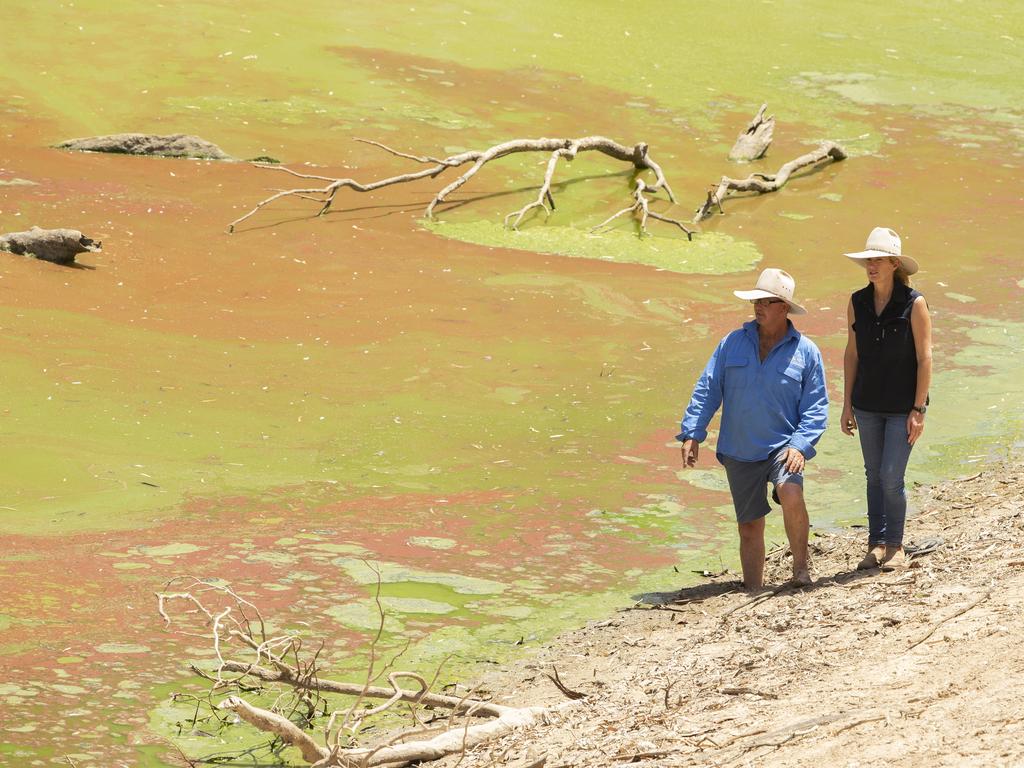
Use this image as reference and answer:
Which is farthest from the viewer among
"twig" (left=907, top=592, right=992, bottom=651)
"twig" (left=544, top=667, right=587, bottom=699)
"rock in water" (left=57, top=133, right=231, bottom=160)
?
"rock in water" (left=57, top=133, right=231, bottom=160)

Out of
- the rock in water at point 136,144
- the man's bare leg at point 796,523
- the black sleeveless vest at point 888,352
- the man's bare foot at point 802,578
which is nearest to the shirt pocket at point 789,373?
the black sleeveless vest at point 888,352

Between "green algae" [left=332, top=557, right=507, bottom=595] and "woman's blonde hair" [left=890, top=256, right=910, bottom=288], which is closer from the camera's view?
"woman's blonde hair" [left=890, top=256, right=910, bottom=288]

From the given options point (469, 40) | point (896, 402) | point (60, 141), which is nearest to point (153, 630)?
point (896, 402)

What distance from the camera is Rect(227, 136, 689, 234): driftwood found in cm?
1702

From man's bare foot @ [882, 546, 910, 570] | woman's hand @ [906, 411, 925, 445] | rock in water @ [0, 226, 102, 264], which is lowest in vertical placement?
rock in water @ [0, 226, 102, 264]

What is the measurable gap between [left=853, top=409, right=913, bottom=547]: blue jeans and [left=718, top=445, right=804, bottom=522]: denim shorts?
0.40 meters

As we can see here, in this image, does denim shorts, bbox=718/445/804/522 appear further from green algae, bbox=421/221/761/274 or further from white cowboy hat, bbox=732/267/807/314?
green algae, bbox=421/221/761/274

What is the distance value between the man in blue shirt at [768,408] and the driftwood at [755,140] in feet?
44.6

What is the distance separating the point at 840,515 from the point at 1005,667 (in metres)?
4.17

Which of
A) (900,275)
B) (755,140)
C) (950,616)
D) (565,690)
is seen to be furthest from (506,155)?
(950,616)

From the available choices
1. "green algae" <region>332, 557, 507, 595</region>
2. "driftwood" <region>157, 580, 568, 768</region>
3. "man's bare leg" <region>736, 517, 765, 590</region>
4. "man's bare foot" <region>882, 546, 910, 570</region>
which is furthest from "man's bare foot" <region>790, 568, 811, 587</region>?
"driftwood" <region>157, 580, 568, 768</region>

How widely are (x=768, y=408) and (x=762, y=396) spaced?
0.07m

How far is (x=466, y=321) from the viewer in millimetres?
13594

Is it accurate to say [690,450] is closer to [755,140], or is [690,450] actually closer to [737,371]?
[737,371]
